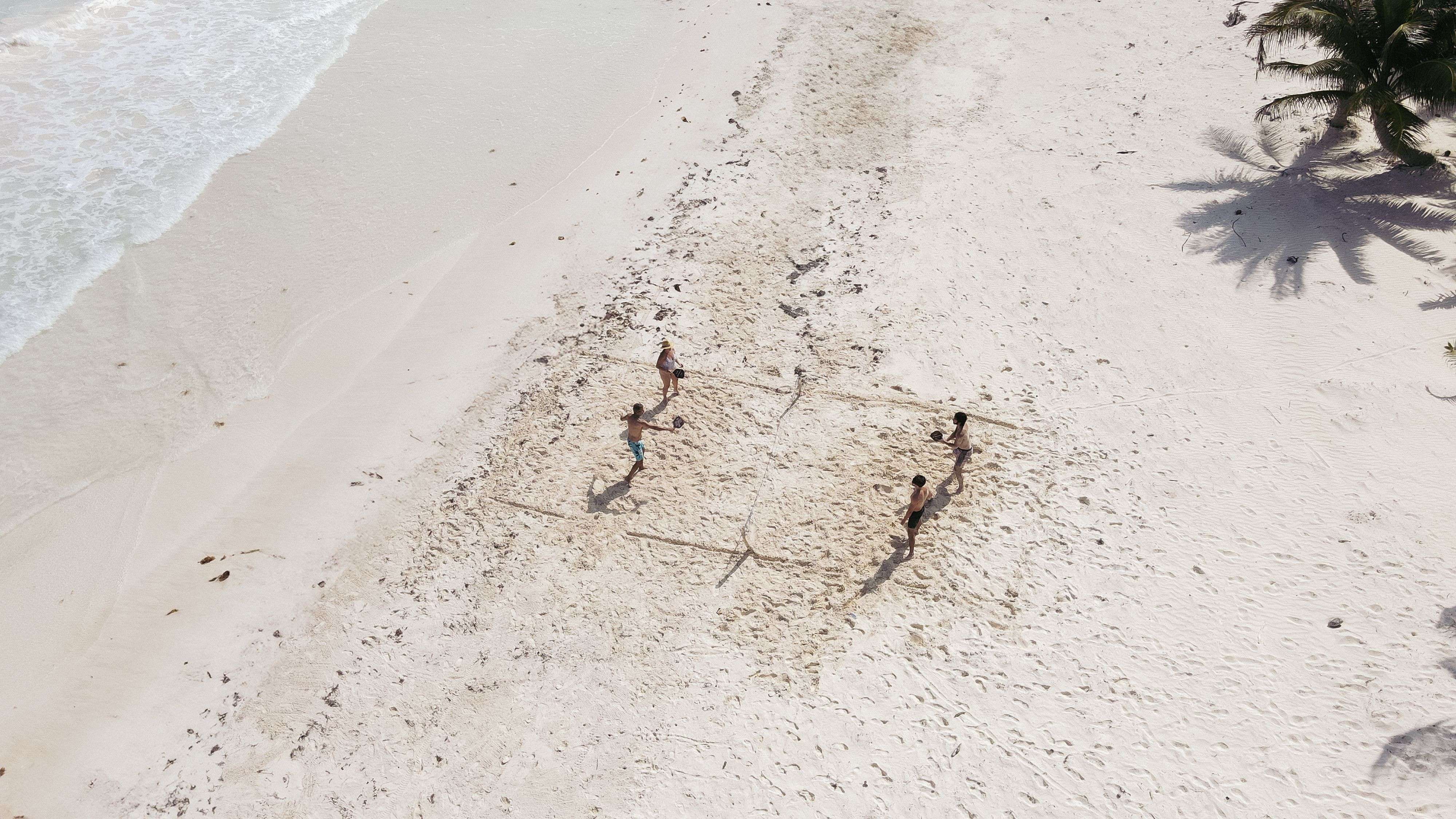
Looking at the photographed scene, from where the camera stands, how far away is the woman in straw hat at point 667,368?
1095 cm

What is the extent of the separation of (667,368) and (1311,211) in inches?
455

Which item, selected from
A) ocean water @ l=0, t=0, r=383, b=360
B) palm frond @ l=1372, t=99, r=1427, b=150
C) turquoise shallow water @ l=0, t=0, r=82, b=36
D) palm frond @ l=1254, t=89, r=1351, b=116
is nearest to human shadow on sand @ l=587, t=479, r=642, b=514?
ocean water @ l=0, t=0, r=383, b=360

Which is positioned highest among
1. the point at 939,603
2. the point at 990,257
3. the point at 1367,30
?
the point at 1367,30

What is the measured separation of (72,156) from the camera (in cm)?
1611

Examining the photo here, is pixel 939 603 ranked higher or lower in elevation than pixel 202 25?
lower

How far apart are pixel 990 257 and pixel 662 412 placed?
6.47 metres

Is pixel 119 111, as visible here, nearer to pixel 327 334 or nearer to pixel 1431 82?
pixel 327 334

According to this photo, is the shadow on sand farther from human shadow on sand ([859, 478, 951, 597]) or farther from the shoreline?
the shoreline

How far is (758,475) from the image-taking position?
1059 cm

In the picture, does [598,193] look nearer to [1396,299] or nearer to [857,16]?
[857,16]

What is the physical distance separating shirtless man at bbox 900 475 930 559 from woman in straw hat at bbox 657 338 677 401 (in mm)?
3664

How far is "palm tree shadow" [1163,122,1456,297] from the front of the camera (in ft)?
41.8

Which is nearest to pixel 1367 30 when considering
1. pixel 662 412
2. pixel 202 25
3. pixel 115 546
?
pixel 662 412

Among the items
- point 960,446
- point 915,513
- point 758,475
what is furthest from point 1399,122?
point 758,475
